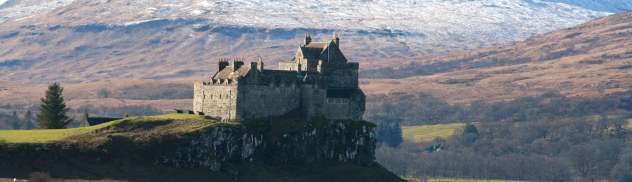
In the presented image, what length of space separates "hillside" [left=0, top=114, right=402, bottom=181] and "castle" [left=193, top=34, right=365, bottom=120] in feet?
6.51

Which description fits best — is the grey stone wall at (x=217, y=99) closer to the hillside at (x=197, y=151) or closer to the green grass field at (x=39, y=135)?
the hillside at (x=197, y=151)

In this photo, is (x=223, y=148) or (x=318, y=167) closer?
(x=223, y=148)

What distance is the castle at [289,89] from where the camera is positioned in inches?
4392

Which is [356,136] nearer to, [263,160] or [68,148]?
[263,160]

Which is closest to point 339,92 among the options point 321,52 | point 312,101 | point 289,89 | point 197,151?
point 312,101

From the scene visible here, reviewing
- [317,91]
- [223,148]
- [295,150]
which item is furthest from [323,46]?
[223,148]

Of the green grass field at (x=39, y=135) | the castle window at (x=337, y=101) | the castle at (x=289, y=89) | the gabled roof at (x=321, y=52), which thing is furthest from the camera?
the gabled roof at (x=321, y=52)

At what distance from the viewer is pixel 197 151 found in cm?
10375

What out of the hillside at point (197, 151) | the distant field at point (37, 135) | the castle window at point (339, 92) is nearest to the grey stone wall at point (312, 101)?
the hillside at point (197, 151)

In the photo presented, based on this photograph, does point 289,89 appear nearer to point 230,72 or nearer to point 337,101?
point 337,101

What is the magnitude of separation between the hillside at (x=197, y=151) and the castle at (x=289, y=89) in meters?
1.98

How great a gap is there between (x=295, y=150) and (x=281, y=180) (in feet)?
26.4

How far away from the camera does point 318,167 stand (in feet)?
382

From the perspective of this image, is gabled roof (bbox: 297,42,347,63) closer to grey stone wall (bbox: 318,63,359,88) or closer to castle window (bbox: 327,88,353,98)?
grey stone wall (bbox: 318,63,359,88)
